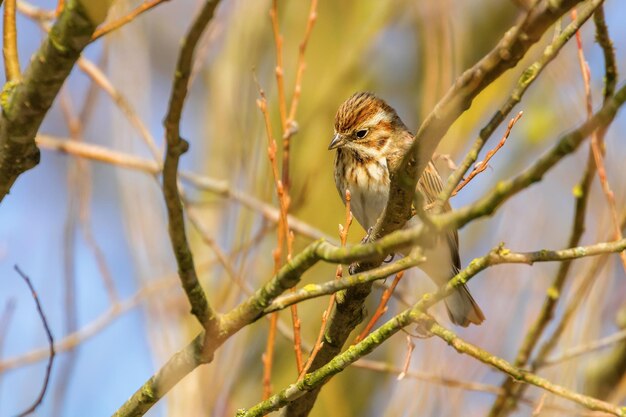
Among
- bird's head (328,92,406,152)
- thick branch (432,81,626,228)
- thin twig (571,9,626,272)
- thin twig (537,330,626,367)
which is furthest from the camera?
bird's head (328,92,406,152)

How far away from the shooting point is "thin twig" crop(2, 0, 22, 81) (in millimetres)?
2588

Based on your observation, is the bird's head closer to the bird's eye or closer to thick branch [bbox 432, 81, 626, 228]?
the bird's eye

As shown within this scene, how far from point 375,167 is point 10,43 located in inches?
89.4

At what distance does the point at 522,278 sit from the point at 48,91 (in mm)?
3213

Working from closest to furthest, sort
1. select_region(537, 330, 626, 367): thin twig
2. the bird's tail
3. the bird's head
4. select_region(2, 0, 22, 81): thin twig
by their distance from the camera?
select_region(2, 0, 22, 81): thin twig → select_region(537, 330, 626, 367): thin twig → the bird's tail → the bird's head

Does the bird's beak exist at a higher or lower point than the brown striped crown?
lower

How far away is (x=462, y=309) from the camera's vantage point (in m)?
4.34

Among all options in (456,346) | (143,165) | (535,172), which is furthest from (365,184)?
(535,172)

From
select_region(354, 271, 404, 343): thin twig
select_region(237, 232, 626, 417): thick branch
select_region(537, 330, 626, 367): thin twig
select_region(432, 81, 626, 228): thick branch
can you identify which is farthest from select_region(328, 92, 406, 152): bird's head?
select_region(432, 81, 626, 228): thick branch

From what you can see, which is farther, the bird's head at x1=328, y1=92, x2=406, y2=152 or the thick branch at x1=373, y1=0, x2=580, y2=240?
the bird's head at x1=328, y1=92, x2=406, y2=152

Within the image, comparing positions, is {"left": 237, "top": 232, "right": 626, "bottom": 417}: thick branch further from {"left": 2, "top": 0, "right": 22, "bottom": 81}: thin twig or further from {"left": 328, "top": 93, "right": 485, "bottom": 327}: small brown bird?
{"left": 328, "top": 93, "right": 485, "bottom": 327}: small brown bird

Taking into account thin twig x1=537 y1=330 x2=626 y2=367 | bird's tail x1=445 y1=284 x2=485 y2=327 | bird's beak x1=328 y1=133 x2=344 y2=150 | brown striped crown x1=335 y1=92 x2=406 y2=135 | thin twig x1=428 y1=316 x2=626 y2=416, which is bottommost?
thin twig x1=428 y1=316 x2=626 y2=416

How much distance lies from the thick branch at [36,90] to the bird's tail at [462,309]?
2462mm

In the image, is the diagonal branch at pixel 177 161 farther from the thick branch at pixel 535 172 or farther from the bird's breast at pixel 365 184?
the bird's breast at pixel 365 184
